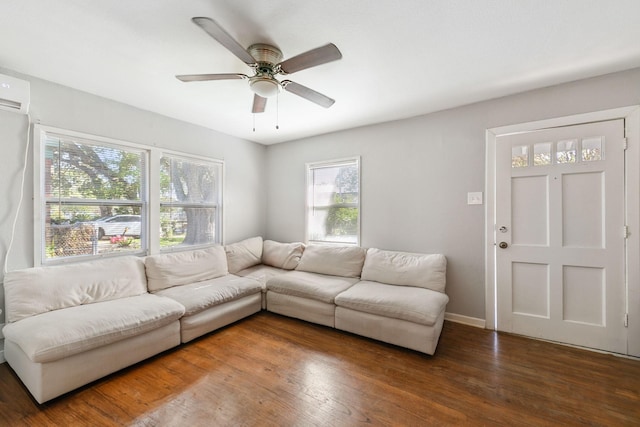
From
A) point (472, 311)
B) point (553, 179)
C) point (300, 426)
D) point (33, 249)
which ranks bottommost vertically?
point (300, 426)

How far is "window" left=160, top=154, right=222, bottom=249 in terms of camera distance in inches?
128

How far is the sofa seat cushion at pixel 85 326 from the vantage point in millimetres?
1665

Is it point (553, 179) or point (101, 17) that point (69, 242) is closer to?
point (101, 17)

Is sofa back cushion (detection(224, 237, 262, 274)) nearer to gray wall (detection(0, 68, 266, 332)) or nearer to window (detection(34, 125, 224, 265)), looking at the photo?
gray wall (detection(0, 68, 266, 332))

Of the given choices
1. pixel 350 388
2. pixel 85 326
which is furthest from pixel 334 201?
pixel 85 326

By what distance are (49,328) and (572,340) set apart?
4.28m

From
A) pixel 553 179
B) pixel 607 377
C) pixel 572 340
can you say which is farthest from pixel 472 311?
pixel 553 179

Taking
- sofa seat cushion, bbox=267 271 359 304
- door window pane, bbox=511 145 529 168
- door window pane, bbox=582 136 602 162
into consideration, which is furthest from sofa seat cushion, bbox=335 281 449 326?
door window pane, bbox=582 136 602 162

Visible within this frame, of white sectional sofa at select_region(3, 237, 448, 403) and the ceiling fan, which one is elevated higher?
the ceiling fan

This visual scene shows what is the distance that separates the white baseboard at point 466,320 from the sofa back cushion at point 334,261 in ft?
3.72

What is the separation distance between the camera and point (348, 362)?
2.17 metres

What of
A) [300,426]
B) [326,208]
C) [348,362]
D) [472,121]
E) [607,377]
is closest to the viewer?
[300,426]

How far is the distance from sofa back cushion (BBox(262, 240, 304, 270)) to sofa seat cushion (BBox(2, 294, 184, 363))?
1622 mm

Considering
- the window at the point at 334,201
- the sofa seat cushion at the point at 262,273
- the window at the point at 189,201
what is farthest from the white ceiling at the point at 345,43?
the sofa seat cushion at the point at 262,273
